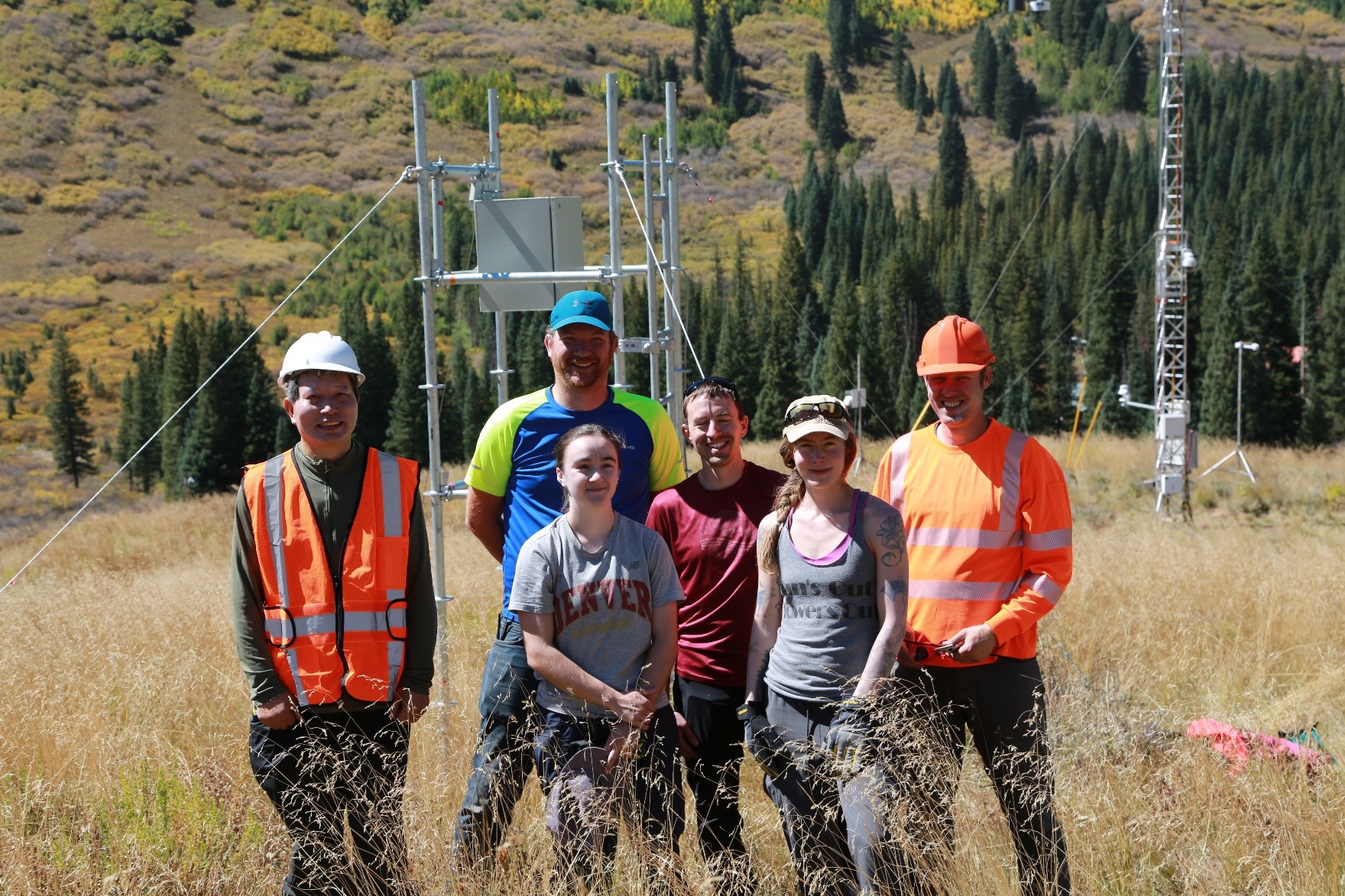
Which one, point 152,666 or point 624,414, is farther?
point 152,666

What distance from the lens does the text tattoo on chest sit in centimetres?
340

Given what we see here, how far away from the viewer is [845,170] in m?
112

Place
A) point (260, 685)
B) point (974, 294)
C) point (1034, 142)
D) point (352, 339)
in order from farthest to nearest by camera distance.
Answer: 1. point (1034, 142)
2. point (974, 294)
3. point (352, 339)
4. point (260, 685)

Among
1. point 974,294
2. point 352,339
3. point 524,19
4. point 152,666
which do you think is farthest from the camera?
point 524,19

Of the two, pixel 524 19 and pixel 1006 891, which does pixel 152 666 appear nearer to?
pixel 1006 891

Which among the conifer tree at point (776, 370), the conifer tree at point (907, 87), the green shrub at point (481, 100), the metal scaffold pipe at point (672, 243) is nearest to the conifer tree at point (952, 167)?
the conifer tree at point (907, 87)

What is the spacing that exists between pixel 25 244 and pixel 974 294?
59.4 m

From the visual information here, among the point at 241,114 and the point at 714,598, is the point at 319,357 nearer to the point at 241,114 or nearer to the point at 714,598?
the point at 714,598

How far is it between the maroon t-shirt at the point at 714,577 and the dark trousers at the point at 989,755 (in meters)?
0.54

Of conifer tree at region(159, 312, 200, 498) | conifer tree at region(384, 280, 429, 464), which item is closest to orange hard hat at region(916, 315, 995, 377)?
conifer tree at region(384, 280, 429, 464)

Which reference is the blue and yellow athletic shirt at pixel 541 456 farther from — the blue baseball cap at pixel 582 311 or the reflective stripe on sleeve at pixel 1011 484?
the reflective stripe on sleeve at pixel 1011 484

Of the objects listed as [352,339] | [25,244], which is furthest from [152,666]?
A: [25,244]

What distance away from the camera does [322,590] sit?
331 centimetres

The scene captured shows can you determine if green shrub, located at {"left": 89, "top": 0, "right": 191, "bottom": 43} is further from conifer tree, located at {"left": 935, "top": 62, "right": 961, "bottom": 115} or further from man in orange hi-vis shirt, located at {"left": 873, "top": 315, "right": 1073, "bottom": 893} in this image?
man in orange hi-vis shirt, located at {"left": 873, "top": 315, "right": 1073, "bottom": 893}
